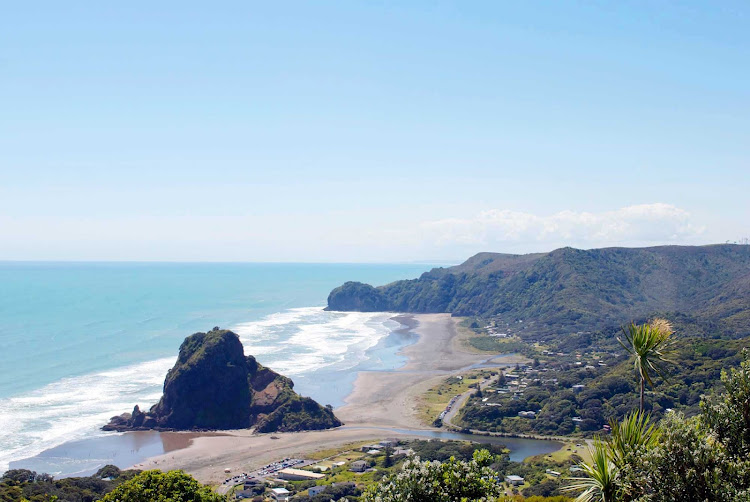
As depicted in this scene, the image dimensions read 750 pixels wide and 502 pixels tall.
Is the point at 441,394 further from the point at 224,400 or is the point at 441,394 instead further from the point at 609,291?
the point at 609,291

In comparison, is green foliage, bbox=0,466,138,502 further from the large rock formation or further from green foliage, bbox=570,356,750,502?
green foliage, bbox=570,356,750,502

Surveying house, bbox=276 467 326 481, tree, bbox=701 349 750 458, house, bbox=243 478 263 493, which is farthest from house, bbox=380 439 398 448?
tree, bbox=701 349 750 458

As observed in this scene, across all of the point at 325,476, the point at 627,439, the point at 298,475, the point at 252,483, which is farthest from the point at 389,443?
the point at 627,439

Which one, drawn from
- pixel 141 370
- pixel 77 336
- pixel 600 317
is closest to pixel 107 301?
pixel 77 336

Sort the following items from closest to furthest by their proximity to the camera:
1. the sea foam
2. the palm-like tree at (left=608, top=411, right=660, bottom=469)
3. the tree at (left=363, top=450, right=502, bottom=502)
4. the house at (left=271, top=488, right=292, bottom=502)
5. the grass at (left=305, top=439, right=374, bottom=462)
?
the palm-like tree at (left=608, top=411, right=660, bottom=469), the tree at (left=363, top=450, right=502, bottom=502), the house at (left=271, top=488, right=292, bottom=502), the grass at (left=305, top=439, right=374, bottom=462), the sea foam

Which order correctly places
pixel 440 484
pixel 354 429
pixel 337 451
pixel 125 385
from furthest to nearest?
pixel 125 385
pixel 354 429
pixel 337 451
pixel 440 484

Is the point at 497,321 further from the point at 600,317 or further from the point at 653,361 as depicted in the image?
the point at 653,361

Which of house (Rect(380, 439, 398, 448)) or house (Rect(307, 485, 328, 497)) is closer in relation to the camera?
house (Rect(307, 485, 328, 497))
